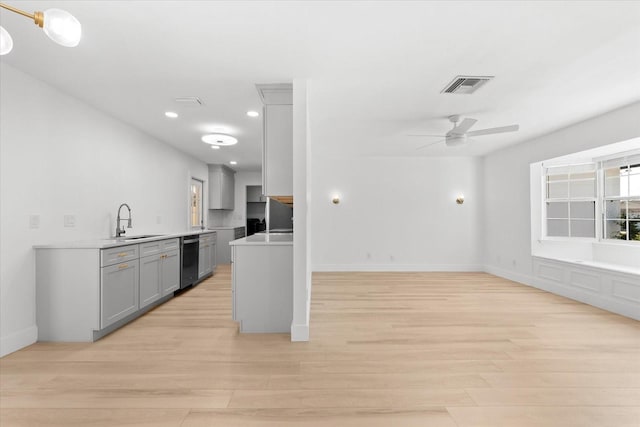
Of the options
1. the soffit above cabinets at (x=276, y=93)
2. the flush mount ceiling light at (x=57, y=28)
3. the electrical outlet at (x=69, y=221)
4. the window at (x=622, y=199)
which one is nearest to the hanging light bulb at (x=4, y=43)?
the flush mount ceiling light at (x=57, y=28)

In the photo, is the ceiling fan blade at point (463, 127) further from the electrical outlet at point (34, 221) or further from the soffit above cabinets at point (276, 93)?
the electrical outlet at point (34, 221)

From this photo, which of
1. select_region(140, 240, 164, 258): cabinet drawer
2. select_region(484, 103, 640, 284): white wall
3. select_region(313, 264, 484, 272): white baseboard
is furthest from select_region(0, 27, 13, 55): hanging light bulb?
select_region(313, 264, 484, 272): white baseboard

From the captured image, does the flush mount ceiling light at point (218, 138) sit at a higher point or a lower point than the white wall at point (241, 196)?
higher

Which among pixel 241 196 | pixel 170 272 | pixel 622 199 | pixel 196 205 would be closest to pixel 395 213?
pixel 622 199

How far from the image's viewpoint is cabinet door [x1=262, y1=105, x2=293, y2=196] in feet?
10.6

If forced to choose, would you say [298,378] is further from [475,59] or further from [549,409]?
[475,59]

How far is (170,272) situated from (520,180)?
20.6 ft

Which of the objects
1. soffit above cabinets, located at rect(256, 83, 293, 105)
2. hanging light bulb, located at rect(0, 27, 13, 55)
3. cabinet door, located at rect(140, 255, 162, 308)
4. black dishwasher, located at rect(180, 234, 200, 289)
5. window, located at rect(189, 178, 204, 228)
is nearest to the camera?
hanging light bulb, located at rect(0, 27, 13, 55)

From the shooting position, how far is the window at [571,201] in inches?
195

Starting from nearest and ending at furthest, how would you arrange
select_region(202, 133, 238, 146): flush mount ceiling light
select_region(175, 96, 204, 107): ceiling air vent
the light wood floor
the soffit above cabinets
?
1. the light wood floor
2. the soffit above cabinets
3. select_region(175, 96, 204, 107): ceiling air vent
4. select_region(202, 133, 238, 146): flush mount ceiling light

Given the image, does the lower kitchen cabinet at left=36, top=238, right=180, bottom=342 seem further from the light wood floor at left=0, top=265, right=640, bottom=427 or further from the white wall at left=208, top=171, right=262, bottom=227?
the white wall at left=208, top=171, right=262, bottom=227

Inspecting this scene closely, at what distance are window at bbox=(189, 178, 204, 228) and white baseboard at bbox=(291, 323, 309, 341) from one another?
449 centimetres

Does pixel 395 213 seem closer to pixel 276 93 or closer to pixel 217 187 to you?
pixel 217 187

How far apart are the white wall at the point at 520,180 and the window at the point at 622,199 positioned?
0.76 m
